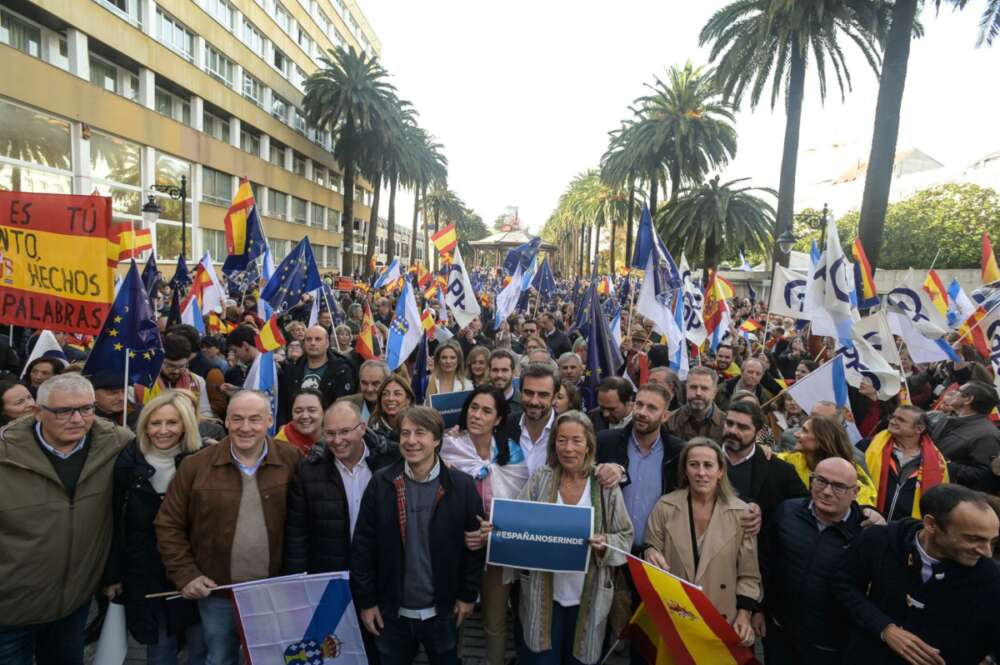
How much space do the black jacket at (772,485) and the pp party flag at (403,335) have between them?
4218mm

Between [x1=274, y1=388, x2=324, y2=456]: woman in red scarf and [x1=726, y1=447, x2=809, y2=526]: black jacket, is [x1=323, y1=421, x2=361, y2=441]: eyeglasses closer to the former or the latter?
[x1=274, y1=388, x2=324, y2=456]: woman in red scarf

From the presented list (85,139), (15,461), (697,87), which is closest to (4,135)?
(85,139)

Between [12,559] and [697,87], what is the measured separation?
3097 cm

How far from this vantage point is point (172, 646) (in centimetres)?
331

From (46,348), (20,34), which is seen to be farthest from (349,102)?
(46,348)

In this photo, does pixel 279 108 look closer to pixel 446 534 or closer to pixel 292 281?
pixel 292 281

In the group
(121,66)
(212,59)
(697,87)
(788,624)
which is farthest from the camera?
(212,59)

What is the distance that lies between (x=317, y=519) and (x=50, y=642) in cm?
150

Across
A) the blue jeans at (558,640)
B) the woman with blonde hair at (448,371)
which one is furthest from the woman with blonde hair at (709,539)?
the woman with blonde hair at (448,371)

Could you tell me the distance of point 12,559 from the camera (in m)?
2.91

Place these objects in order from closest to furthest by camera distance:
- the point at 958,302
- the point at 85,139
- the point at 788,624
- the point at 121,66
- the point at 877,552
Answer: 1. the point at 877,552
2. the point at 788,624
3. the point at 958,302
4. the point at 85,139
5. the point at 121,66

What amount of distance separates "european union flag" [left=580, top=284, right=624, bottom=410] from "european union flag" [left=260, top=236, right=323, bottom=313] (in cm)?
440

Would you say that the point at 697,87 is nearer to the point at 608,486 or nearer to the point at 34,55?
the point at 34,55

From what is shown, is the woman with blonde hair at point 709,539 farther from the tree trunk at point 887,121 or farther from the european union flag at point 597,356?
the tree trunk at point 887,121
